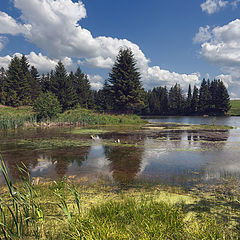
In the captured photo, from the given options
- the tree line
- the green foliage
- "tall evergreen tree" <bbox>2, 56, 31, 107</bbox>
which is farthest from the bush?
the green foliage

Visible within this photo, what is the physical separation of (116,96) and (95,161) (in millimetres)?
34576

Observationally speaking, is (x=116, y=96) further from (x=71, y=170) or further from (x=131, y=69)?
(x=71, y=170)

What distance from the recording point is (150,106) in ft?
326

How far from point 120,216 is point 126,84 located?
4044 centimetres

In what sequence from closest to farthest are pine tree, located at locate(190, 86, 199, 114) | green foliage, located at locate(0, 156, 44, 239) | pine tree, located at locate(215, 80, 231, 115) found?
green foliage, located at locate(0, 156, 44, 239) < pine tree, located at locate(215, 80, 231, 115) < pine tree, located at locate(190, 86, 199, 114)

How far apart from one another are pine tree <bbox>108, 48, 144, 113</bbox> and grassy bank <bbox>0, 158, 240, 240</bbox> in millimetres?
37028

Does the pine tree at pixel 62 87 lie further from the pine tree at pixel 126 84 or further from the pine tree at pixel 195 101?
the pine tree at pixel 195 101

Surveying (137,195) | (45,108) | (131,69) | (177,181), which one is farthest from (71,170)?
(131,69)

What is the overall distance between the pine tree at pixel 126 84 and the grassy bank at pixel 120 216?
1458 inches

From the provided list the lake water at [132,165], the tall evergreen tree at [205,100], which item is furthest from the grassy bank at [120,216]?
the tall evergreen tree at [205,100]

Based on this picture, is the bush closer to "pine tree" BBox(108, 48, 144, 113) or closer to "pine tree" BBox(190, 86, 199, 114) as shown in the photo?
"pine tree" BBox(108, 48, 144, 113)

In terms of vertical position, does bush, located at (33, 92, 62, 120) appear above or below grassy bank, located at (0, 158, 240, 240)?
above

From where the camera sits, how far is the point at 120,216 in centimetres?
350

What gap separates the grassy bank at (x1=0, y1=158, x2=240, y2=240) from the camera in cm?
266
